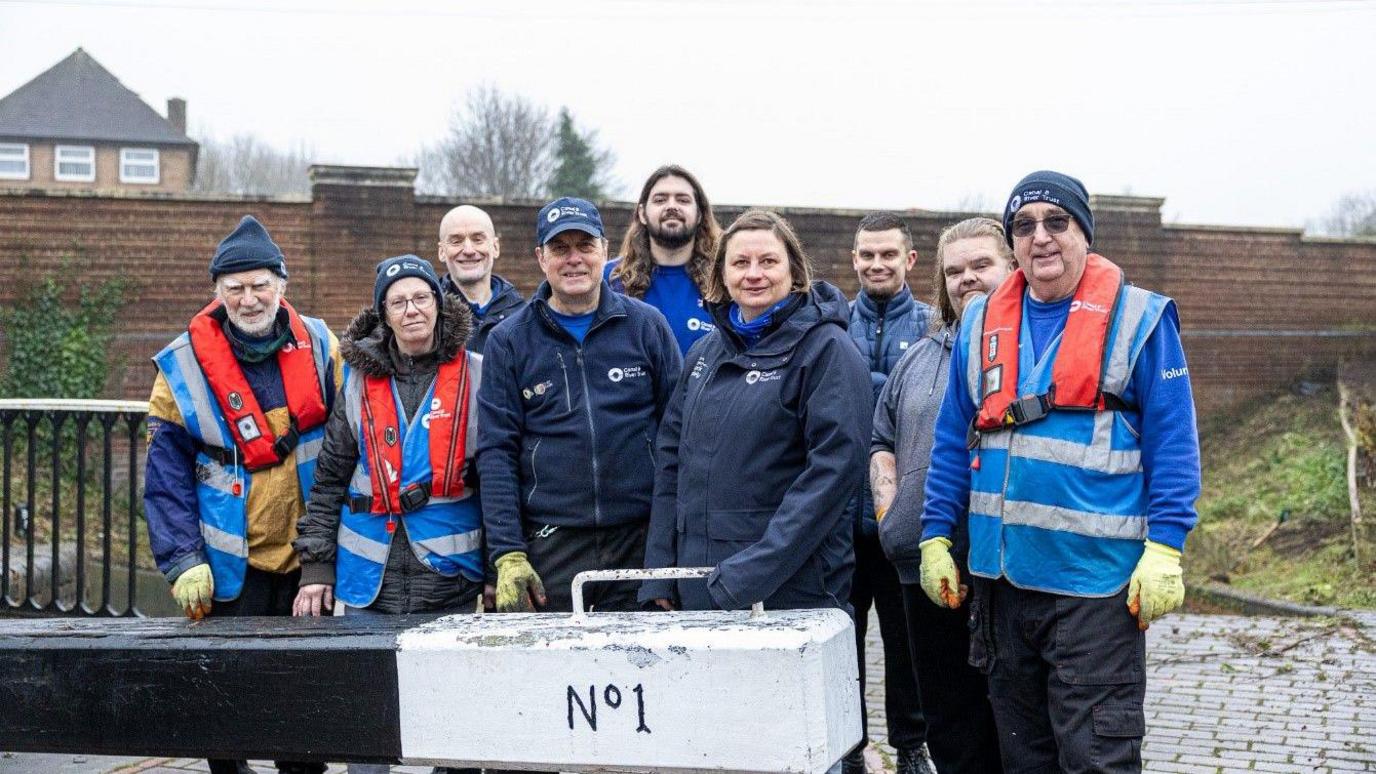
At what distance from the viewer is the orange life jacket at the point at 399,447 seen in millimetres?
4176

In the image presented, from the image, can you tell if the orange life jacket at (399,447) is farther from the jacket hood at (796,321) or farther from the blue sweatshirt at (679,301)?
the blue sweatshirt at (679,301)

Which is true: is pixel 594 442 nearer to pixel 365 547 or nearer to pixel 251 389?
pixel 365 547

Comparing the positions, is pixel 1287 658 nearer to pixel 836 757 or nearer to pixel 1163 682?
pixel 1163 682

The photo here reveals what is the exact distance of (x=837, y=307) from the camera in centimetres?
382

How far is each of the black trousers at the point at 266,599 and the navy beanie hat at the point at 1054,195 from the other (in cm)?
273

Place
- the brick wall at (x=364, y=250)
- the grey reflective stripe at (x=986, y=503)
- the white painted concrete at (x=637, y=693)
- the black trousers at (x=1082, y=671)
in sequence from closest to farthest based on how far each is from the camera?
1. the white painted concrete at (x=637, y=693)
2. the black trousers at (x=1082, y=671)
3. the grey reflective stripe at (x=986, y=503)
4. the brick wall at (x=364, y=250)

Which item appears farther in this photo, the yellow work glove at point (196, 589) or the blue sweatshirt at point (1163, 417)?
the yellow work glove at point (196, 589)

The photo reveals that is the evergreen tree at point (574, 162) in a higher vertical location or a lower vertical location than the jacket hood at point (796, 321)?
higher

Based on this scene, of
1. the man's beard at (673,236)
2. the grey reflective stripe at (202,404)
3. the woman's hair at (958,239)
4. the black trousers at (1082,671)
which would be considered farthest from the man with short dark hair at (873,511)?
the grey reflective stripe at (202,404)

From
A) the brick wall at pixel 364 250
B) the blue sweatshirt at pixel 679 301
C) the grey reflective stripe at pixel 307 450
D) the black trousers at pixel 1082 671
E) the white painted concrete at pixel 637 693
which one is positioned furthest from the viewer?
the brick wall at pixel 364 250

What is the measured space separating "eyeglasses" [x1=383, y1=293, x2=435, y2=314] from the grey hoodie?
1561mm

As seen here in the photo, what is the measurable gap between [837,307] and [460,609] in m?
1.62

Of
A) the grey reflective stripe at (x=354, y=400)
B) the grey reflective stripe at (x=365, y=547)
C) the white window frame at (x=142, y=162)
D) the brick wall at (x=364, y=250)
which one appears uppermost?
the white window frame at (x=142, y=162)

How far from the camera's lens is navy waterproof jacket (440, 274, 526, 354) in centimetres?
518
